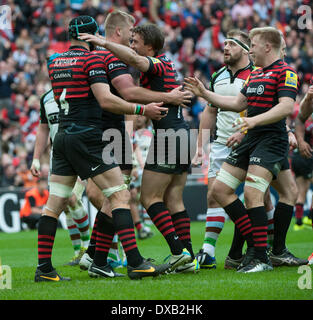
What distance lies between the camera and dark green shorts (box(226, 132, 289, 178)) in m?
6.62

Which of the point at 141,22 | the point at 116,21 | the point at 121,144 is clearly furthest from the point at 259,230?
the point at 141,22

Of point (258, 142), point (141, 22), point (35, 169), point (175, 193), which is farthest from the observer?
point (141, 22)

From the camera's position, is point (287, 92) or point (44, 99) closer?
point (287, 92)

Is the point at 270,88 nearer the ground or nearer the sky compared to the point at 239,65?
nearer the ground

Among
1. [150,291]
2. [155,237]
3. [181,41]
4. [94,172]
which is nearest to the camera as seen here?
[150,291]

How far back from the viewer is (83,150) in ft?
20.5

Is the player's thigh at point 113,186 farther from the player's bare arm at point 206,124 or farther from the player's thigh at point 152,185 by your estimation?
the player's bare arm at point 206,124

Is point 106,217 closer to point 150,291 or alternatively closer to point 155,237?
point 150,291

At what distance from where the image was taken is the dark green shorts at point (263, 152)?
6.62 meters

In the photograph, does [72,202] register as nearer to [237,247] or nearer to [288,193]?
[237,247]

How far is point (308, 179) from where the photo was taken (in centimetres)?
1359

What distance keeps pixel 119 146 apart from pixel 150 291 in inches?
79.9

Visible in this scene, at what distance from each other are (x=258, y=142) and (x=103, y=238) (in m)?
1.82
